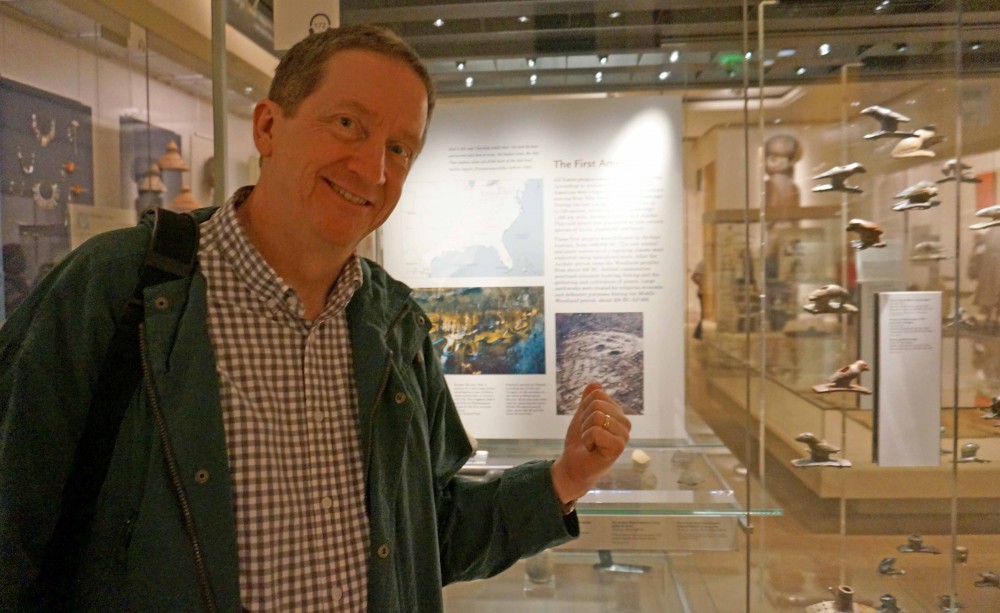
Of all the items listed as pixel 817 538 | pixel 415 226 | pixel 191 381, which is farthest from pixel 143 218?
pixel 817 538

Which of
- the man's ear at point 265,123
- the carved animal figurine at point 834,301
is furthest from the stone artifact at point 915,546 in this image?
the man's ear at point 265,123

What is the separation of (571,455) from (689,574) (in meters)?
1.04

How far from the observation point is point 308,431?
3.25ft

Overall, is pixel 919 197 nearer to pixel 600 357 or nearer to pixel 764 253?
pixel 764 253

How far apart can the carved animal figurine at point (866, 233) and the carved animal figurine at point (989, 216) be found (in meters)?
0.26

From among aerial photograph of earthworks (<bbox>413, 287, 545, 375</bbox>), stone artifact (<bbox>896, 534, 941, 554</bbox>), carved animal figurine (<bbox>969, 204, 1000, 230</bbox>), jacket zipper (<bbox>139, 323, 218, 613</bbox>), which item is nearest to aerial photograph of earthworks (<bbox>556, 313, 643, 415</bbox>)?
aerial photograph of earthworks (<bbox>413, 287, 545, 375</bbox>)

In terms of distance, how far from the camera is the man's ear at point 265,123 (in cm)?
104

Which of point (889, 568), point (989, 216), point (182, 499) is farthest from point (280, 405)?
point (989, 216)

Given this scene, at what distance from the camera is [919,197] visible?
5.81 feet

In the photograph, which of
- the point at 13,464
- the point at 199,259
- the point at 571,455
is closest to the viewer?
the point at 13,464

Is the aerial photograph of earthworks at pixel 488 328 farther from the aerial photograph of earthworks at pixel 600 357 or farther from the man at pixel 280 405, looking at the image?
the man at pixel 280 405

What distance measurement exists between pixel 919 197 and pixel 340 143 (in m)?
1.51

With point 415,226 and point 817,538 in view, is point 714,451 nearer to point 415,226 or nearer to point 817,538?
point 817,538

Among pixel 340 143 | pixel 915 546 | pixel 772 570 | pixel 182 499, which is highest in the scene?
pixel 340 143
